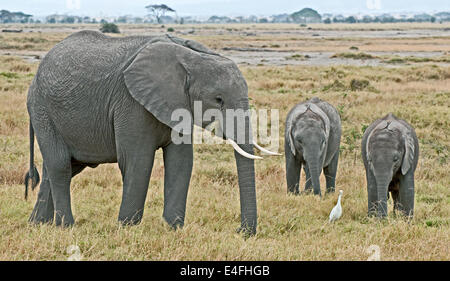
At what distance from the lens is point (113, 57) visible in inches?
237

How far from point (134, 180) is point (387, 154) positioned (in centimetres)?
313

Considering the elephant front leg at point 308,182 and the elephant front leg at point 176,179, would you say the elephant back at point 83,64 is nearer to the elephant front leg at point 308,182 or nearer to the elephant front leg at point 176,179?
the elephant front leg at point 176,179

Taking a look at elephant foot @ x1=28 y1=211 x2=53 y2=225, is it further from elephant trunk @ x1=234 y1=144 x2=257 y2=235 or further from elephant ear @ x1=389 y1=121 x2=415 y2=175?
elephant ear @ x1=389 y1=121 x2=415 y2=175

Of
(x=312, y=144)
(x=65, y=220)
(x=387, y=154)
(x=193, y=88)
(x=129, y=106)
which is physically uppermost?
(x=193, y=88)

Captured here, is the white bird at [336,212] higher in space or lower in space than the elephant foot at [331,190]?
higher

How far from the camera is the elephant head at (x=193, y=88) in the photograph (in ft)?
18.3

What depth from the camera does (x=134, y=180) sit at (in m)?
5.91

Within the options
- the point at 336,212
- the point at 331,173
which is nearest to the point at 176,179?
the point at 336,212

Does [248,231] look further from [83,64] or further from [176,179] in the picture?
Result: [83,64]

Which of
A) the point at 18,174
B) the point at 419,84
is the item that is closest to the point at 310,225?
the point at 18,174

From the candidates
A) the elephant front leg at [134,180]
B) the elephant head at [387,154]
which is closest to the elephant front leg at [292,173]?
the elephant head at [387,154]

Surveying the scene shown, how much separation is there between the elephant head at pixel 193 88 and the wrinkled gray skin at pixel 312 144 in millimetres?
2874

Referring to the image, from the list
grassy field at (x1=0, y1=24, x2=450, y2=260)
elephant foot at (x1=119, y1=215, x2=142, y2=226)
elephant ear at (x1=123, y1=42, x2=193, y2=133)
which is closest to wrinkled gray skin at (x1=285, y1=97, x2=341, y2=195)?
grassy field at (x1=0, y1=24, x2=450, y2=260)
